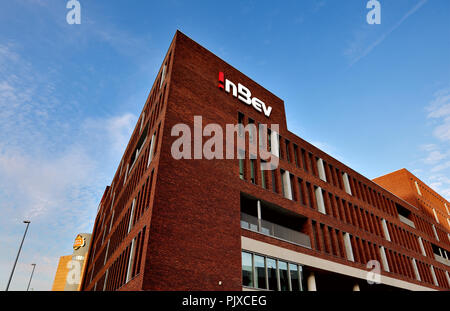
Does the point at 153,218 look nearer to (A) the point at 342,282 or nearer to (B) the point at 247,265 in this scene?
(B) the point at 247,265

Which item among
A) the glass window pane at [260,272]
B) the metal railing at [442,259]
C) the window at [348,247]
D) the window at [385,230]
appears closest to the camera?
the glass window pane at [260,272]

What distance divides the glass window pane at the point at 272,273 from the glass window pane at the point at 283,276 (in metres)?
0.50

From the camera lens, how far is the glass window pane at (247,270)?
19.5m

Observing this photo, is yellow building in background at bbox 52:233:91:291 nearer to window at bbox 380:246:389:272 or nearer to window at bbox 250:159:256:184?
window at bbox 250:159:256:184

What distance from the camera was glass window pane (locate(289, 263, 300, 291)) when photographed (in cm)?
2227

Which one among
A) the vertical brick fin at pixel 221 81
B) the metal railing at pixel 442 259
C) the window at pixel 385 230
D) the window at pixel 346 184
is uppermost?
the vertical brick fin at pixel 221 81

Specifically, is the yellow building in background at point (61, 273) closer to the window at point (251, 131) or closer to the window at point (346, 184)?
the window at point (346, 184)

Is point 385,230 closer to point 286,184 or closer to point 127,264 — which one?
point 286,184

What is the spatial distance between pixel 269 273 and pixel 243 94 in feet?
49.5

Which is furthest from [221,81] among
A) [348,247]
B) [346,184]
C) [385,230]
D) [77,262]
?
[77,262]

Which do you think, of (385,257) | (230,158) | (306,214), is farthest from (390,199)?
(230,158)

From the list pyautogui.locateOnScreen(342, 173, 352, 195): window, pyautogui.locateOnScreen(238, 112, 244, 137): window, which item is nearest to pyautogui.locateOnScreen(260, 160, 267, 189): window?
pyautogui.locateOnScreen(238, 112, 244, 137): window

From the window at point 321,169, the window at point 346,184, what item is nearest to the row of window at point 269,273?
the window at point 321,169

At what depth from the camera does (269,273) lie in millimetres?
21125
